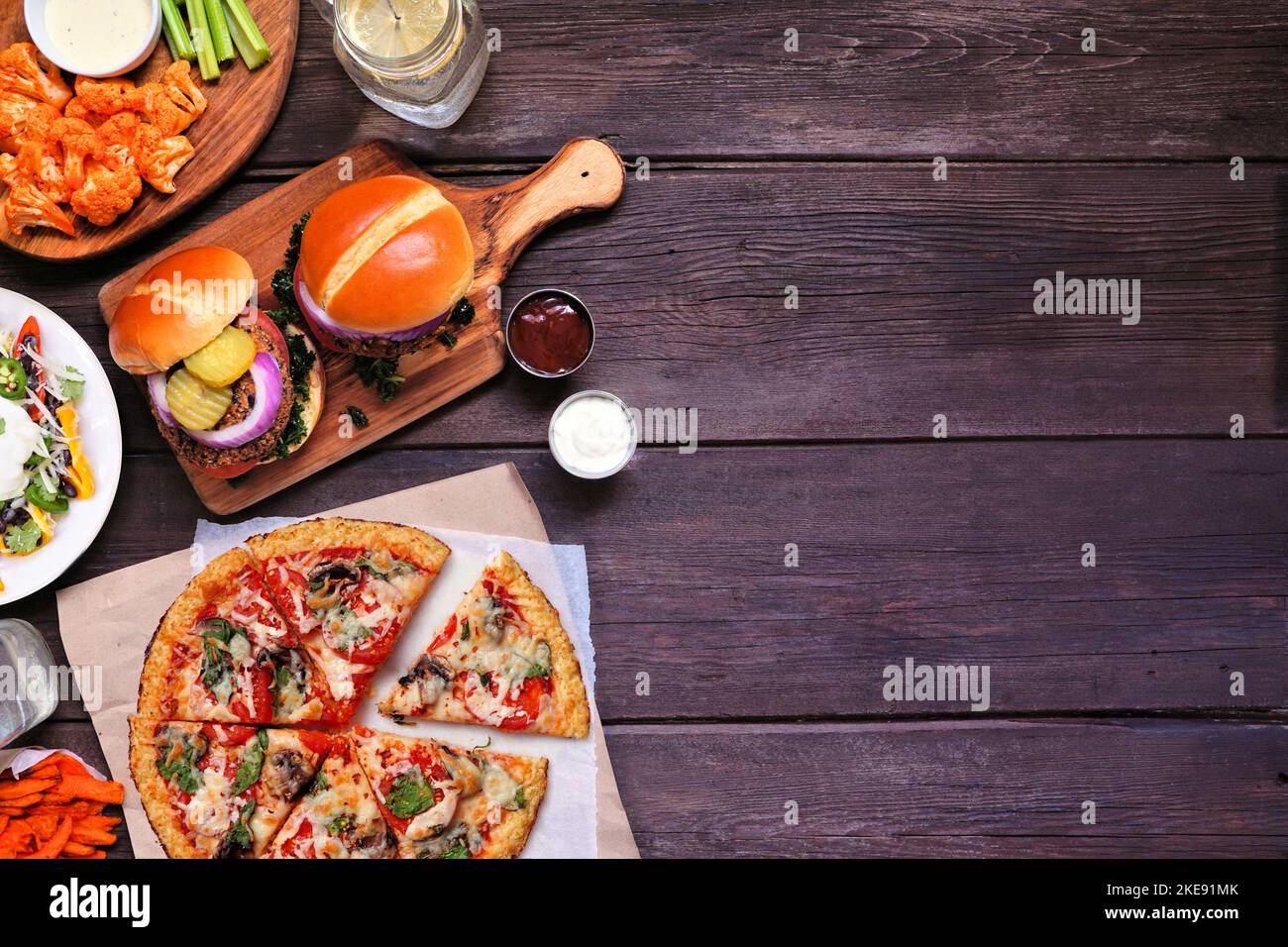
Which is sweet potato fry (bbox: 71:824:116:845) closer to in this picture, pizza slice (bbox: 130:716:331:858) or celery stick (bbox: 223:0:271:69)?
pizza slice (bbox: 130:716:331:858)

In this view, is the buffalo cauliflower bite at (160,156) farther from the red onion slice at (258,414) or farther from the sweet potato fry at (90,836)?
the sweet potato fry at (90,836)

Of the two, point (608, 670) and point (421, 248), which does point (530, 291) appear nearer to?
point (421, 248)

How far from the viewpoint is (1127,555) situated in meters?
4.16

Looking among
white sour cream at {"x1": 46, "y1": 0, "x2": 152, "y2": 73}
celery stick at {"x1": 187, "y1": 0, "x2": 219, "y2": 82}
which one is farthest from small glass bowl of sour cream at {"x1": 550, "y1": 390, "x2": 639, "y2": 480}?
white sour cream at {"x1": 46, "y1": 0, "x2": 152, "y2": 73}

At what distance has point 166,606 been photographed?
4.05 meters

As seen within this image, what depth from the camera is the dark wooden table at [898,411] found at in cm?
407

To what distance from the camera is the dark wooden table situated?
4.07 m

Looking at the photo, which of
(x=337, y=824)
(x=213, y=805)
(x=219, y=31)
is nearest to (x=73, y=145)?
(x=219, y=31)

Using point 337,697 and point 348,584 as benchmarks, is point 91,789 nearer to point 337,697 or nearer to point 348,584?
point 337,697

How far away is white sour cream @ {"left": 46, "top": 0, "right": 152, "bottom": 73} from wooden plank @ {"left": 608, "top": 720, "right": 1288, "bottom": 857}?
3477mm

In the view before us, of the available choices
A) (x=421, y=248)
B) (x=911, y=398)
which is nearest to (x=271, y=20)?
(x=421, y=248)

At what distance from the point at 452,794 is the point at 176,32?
11.0 ft

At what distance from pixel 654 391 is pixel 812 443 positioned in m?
0.72

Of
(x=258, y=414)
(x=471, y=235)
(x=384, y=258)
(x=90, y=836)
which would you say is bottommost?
(x=90, y=836)
